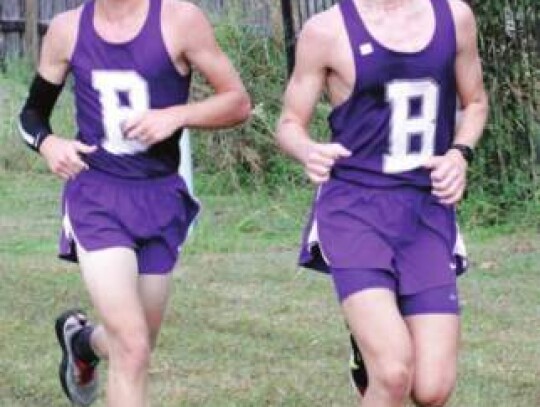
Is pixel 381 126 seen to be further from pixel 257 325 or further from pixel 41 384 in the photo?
pixel 257 325

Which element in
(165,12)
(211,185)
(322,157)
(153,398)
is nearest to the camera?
(322,157)

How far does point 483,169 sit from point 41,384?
17.1 ft

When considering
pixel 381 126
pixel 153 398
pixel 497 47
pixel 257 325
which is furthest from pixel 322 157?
pixel 497 47

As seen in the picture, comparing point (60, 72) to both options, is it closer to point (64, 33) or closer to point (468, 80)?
point (64, 33)

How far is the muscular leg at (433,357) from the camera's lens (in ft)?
16.5

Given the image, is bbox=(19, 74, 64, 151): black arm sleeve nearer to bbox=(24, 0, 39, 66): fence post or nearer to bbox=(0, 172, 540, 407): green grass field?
bbox=(0, 172, 540, 407): green grass field

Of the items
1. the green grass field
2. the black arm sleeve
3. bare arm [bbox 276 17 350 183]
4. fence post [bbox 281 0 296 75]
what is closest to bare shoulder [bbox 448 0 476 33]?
bare arm [bbox 276 17 350 183]

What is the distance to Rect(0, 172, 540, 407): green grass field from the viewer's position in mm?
6957

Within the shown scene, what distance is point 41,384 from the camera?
281 inches

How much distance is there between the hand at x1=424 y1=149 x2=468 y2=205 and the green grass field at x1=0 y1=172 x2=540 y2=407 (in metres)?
1.81

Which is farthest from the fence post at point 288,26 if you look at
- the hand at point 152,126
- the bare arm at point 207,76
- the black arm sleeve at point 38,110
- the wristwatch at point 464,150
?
the wristwatch at point 464,150

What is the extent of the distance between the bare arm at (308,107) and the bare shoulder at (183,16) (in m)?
0.45

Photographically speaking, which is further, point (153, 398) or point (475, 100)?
point (153, 398)

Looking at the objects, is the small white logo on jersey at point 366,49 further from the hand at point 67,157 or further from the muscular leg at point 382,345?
the hand at point 67,157
